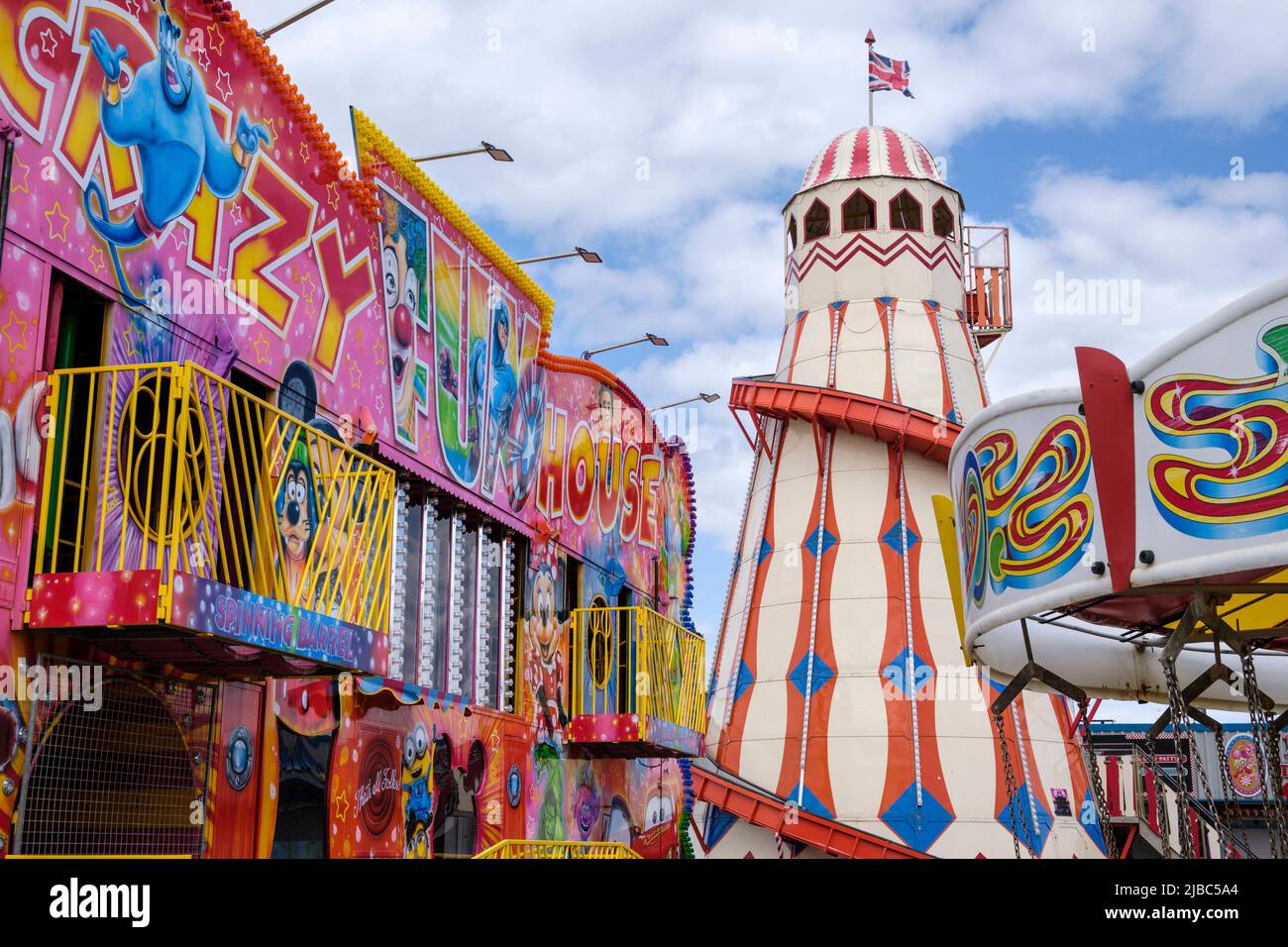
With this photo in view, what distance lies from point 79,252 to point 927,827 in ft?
59.2

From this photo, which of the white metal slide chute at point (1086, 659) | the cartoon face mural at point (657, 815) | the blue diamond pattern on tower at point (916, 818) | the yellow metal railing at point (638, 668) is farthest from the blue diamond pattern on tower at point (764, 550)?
the white metal slide chute at point (1086, 659)

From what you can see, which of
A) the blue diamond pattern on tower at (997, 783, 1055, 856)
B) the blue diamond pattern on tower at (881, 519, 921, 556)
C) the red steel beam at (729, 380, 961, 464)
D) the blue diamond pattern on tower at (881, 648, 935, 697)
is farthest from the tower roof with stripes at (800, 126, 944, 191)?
the blue diamond pattern on tower at (997, 783, 1055, 856)

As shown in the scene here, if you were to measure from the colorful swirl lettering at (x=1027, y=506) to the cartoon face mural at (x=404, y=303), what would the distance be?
16.2 ft

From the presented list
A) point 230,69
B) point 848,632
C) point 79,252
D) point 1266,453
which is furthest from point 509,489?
point 848,632

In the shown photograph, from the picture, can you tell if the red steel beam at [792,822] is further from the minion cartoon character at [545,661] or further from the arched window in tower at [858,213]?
the arched window in tower at [858,213]

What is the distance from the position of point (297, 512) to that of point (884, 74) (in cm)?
2048

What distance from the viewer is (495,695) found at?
576 inches

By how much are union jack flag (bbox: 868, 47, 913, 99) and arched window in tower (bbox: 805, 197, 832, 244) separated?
245 cm

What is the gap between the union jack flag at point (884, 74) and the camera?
28234 mm

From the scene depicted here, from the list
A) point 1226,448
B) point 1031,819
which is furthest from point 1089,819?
point 1226,448

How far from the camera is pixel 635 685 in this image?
1602 cm

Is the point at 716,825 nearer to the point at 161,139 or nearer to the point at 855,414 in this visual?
the point at 855,414
